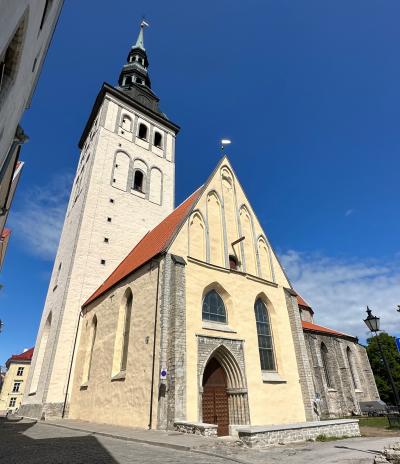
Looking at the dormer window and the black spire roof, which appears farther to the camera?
the black spire roof

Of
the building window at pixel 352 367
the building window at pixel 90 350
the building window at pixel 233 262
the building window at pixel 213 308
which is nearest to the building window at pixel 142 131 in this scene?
the building window at pixel 233 262

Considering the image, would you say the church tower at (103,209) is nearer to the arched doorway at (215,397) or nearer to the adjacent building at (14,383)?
the arched doorway at (215,397)

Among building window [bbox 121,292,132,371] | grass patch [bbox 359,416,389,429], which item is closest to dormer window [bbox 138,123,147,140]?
building window [bbox 121,292,132,371]

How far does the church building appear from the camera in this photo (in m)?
11.2

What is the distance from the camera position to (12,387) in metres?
45.8

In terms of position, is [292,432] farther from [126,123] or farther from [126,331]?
[126,123]

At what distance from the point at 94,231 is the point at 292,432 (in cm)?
1665

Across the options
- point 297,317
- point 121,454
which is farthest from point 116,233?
point 121,454

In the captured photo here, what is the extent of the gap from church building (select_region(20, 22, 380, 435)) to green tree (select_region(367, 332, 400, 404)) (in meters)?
24.5

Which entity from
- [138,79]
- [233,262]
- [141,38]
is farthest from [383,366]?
[141,38]

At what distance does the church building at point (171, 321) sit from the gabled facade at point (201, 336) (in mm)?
52

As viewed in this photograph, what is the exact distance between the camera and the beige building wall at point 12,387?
45125 millimetres

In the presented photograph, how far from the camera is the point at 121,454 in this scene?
6.15 meters

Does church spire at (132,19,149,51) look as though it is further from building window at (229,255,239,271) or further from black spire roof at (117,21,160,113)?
building window at (229,255,239,271)
